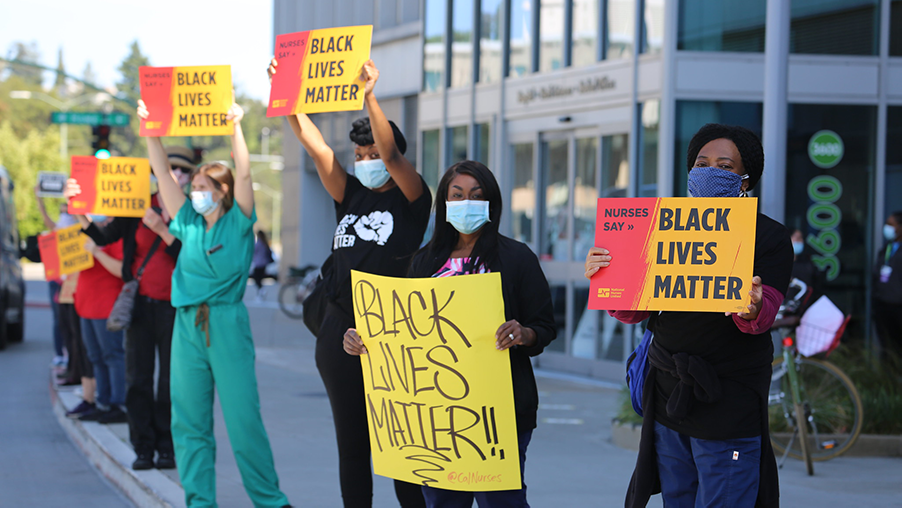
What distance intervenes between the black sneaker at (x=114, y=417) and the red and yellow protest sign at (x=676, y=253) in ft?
21.1

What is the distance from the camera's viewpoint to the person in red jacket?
27.7 ft

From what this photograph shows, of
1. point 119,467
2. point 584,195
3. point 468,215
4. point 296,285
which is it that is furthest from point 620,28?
point 296,285

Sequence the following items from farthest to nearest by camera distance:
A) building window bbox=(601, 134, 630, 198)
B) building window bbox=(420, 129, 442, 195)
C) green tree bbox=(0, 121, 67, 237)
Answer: green tree bbox=(0, 121, 67, 237), building window bbox=(420, 129, 442, 195), building window bbox=(601, 134, 630, 198)

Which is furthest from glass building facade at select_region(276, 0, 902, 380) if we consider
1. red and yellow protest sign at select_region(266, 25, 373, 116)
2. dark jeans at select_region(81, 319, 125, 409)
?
red and yellow protest sign at select_region(266, 25, 373, 116)

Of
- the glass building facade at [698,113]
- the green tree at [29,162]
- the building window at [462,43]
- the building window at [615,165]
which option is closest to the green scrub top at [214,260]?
the glass building facade at [698,113]

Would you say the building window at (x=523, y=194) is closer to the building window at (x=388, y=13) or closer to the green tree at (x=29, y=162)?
the building window at (x=388, y=13)

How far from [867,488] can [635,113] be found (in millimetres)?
6424

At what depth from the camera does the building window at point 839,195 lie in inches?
462

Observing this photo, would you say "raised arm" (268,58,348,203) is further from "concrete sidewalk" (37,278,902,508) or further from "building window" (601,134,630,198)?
"building window" (601,134,630,198)

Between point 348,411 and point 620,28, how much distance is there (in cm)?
908

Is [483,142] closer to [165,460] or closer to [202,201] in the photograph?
[165,460]

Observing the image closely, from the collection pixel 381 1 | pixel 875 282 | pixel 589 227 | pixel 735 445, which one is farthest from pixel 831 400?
pixel 381 1

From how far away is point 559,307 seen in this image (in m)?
13.8

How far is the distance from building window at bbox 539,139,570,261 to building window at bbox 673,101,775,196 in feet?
7.31
